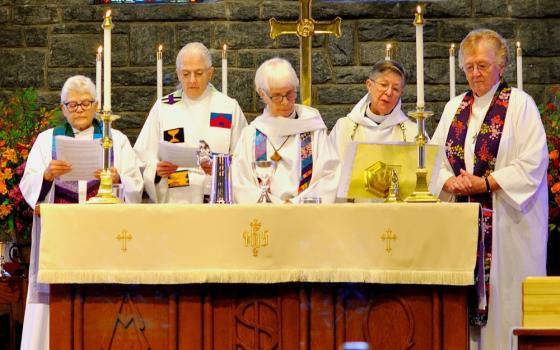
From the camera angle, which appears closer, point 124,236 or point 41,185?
point 124,236

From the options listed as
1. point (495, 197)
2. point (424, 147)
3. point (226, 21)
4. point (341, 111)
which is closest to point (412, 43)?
point (341, 111)

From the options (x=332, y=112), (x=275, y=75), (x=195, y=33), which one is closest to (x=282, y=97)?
(x=275, y=75)

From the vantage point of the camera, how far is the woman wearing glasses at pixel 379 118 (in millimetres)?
5691

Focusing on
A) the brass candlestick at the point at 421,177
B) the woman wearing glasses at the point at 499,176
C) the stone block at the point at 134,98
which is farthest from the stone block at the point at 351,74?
the brass candlestick at the point at 421,177

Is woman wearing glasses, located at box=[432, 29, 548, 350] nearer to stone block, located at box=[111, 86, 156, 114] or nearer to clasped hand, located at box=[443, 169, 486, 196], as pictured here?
clasped hand, located at box=[443, 169, 486, 196]

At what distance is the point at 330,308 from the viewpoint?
4406 mm

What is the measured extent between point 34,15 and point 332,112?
2.47 metres

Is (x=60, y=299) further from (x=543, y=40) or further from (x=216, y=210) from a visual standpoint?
(x=543, y=40)

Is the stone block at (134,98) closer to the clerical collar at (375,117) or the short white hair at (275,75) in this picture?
the clerical collar at (375,117)

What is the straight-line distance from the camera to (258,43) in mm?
8125

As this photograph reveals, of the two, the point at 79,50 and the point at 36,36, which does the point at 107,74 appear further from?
the point at 36,36

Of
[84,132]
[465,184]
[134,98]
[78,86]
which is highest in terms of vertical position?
[134,98]

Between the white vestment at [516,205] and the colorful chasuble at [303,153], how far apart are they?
668mm

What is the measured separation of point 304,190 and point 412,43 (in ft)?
10.2
